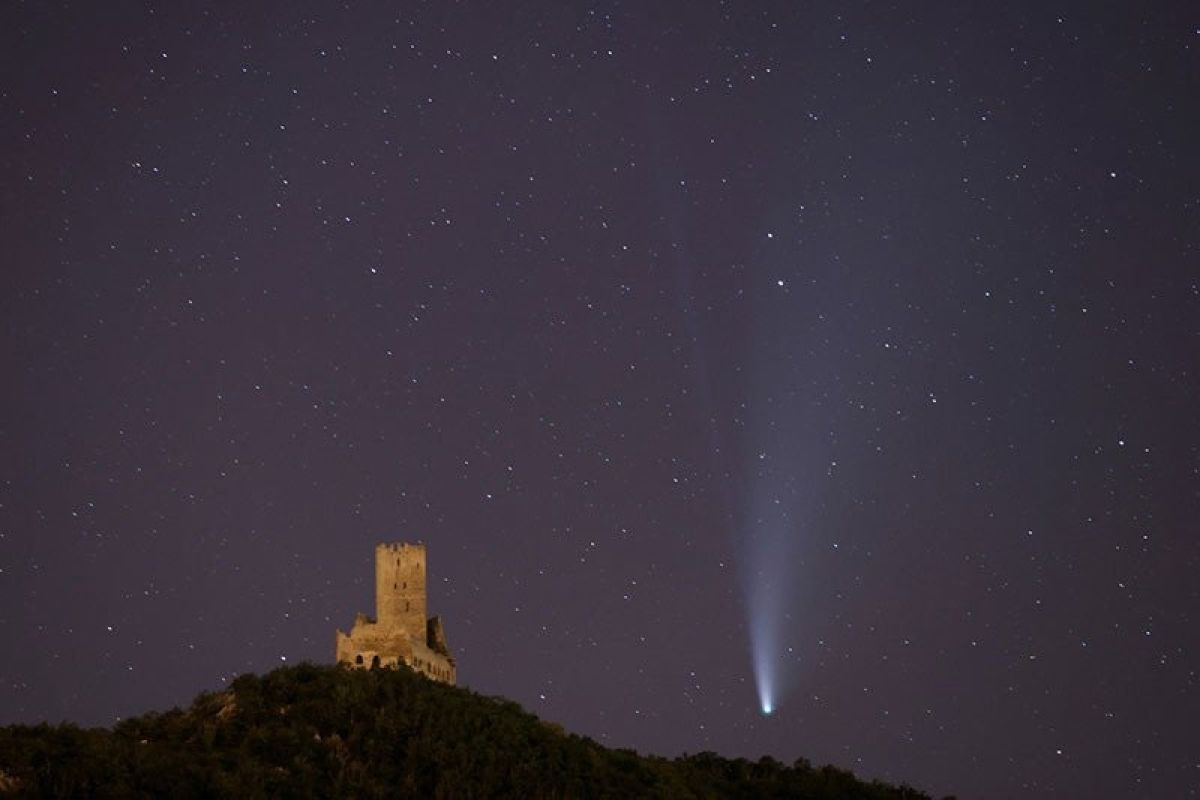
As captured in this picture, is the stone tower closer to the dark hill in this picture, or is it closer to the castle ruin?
the castle ruin

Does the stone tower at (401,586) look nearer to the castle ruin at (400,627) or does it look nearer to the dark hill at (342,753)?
the castle ruin at (400,627)

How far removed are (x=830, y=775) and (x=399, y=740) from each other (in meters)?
18.3

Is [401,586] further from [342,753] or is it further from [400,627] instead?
[342,753]

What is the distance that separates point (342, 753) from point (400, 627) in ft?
87.5

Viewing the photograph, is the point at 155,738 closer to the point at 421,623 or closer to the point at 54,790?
the point at 54,790

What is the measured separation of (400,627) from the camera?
66.6m

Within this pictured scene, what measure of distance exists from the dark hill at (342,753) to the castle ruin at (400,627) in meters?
14.0

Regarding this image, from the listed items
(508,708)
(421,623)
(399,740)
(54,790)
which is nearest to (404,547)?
(421,623)

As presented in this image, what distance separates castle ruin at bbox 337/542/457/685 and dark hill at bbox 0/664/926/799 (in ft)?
46.0

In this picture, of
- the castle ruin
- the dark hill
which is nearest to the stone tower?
the castle ruin

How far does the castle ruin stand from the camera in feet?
211

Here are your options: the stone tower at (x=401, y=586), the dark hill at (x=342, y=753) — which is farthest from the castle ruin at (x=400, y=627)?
the dark hill at (x=342, y=753)

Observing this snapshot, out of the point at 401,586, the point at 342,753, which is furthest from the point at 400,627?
the point at 342,753

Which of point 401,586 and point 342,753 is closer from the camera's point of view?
point 342,753
